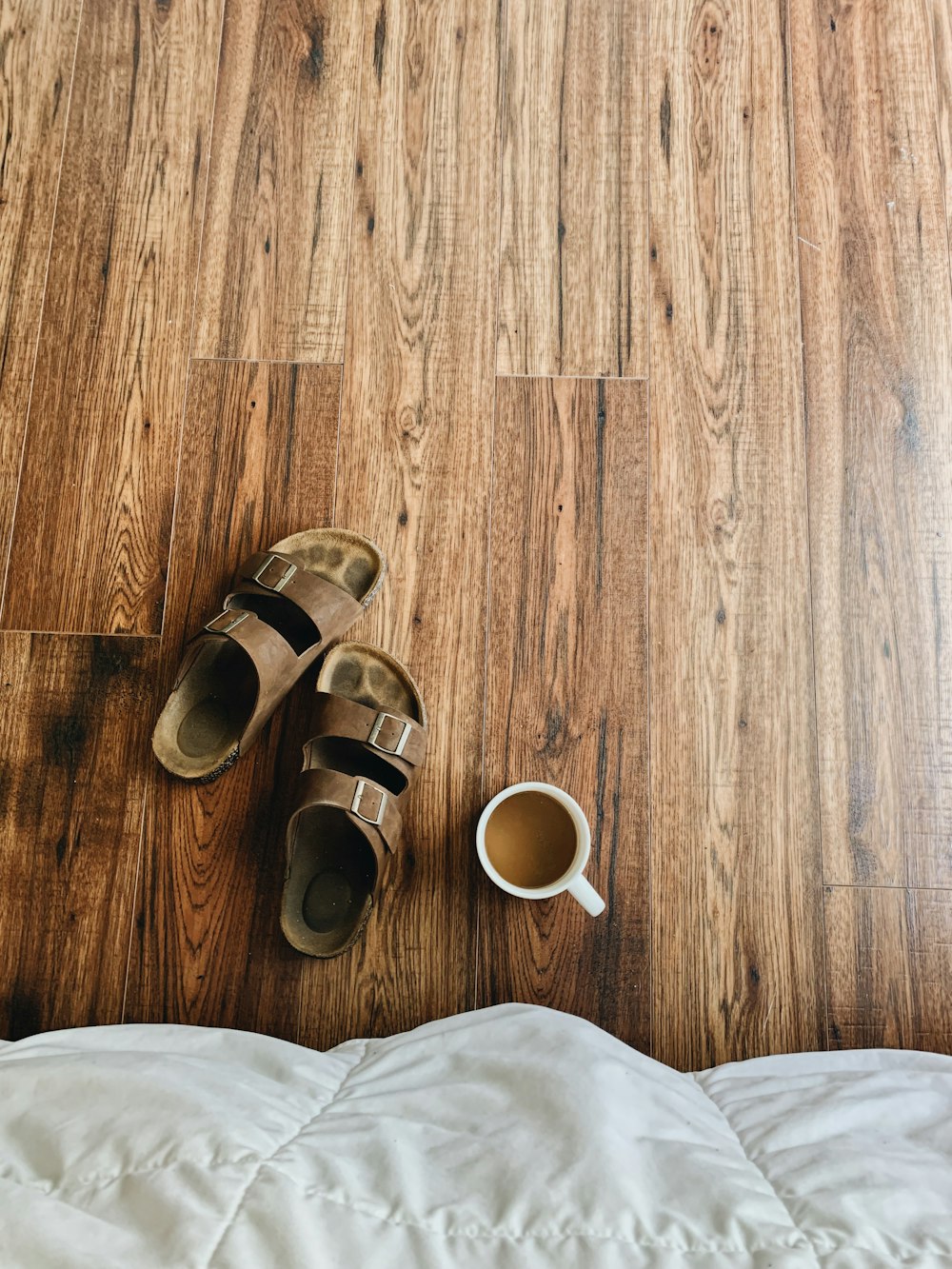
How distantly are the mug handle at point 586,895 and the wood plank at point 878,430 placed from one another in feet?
1.03

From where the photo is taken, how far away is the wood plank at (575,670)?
1130 mm

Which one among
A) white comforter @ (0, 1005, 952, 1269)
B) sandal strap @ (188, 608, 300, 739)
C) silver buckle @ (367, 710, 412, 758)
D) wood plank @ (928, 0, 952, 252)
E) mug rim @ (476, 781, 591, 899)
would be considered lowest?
white comforter @ (0, 1005, 952, 1269)

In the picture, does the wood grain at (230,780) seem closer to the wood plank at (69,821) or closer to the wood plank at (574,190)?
the wood plank at (69,821)

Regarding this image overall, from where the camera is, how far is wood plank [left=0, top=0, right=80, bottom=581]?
4.29 feet

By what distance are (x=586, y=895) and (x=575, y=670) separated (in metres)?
0.30

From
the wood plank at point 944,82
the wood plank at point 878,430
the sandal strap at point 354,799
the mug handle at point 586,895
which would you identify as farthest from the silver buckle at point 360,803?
the wood plank at point 944,82

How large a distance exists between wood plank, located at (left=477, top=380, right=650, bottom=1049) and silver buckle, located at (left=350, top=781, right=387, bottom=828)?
146mm

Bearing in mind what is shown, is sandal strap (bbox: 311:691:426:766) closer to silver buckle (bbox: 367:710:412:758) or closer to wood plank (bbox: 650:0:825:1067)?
silver buckle (bbox: 367:710:412:758)

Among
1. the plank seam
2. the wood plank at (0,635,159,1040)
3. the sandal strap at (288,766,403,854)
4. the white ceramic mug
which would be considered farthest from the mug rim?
the plank seam

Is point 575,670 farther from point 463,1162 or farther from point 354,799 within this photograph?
point 463,1162

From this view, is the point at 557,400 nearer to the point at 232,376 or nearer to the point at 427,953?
the point at 232,376

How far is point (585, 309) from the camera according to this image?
1322 millimetres

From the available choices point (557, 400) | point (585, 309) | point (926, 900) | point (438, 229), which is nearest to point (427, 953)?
point (926, 900)

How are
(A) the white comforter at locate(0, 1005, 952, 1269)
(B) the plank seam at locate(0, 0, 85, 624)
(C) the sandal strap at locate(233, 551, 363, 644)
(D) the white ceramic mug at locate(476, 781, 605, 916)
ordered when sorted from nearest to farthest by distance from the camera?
(A) the white comforter at locate(0, 1005, 952, 1269), (D) the white ceramic mug at locate(476, 781, 605, 916), (C) the sandal strap at locate(233, 551, 363, 644), (B) the plank seam at locate(0, 0, 85, 624)
